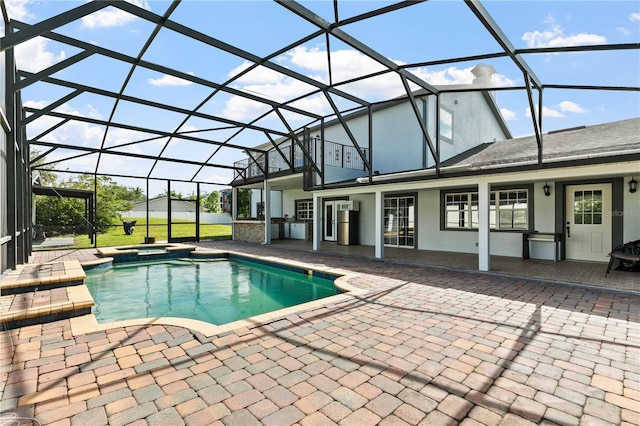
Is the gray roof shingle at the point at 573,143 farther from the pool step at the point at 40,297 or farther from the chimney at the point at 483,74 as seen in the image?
the pool step at the point at 40,297

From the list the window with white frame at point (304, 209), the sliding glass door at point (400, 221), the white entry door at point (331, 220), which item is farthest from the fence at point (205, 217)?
the sliding glass door at point (400, 221)

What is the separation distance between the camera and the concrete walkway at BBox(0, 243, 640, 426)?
2.07 meters

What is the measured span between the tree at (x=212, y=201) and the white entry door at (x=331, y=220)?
28.7 meters

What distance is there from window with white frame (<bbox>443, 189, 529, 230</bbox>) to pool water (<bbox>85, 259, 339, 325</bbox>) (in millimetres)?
5703

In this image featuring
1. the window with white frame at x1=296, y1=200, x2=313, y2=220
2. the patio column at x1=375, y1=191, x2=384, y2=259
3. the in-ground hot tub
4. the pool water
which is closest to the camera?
the pool water

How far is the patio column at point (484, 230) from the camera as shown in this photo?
7.06 m

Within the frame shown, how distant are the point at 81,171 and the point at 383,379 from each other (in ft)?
46.8

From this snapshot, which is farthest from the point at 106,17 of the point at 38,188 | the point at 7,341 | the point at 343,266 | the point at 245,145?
the point at 38,188

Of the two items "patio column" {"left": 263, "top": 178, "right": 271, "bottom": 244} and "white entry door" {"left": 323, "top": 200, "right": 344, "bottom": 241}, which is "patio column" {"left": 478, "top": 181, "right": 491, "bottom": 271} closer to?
"white entry door" {"left": 323, "top": 200, "right": 344, "bottom": 241}

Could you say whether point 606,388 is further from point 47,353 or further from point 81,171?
point 81,171

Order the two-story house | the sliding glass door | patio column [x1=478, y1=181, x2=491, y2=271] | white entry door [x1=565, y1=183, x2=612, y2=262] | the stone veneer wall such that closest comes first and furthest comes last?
1. patio column [x1=478, y1=181, x2=491, y2=271]
2. the two-story house
3. white entry door [x1=565, y1=183, x2=612, y2=262]
4. the sliding glass door
5. the stone veneer wall

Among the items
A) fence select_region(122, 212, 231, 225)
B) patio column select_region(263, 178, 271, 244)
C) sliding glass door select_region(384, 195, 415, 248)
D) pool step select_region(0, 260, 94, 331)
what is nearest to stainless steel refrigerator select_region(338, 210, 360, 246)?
sliding glass door select_region(384, 195, 415, 248)

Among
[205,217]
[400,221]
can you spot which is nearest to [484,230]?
[400,221]

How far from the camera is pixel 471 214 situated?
1022 centimetres
